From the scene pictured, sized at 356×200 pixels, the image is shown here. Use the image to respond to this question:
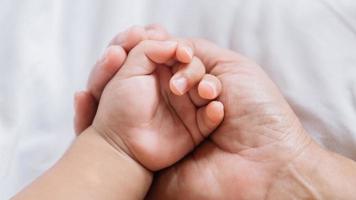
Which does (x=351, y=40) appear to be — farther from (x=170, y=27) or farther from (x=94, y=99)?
(x=94, y=99)

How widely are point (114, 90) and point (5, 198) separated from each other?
239 mm

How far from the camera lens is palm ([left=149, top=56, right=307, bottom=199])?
823 mm

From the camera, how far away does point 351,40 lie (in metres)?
0.88

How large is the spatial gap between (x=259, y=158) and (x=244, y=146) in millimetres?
→ 27

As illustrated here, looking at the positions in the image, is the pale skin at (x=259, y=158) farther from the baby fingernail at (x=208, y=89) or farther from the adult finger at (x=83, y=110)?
the adult finger at (x=83, y=110)

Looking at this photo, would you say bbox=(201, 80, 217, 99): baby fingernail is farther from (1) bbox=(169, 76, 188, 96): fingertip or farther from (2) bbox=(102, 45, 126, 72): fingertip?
(2) bbox=(102, 45, 126, 72): fingertip

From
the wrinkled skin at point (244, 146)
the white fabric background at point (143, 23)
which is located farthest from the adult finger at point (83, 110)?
the wrinkled skin at point (244, 146)

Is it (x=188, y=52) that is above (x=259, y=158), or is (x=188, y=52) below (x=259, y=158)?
above

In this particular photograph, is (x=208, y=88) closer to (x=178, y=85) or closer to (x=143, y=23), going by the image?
(x=178, y=85)

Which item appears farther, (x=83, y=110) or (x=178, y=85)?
(x=83, y=110)

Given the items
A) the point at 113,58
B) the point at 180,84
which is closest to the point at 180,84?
the point at 180,84

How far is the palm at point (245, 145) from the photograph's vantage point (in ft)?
2.70

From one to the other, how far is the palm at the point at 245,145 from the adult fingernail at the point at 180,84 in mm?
60

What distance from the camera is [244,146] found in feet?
2.75
